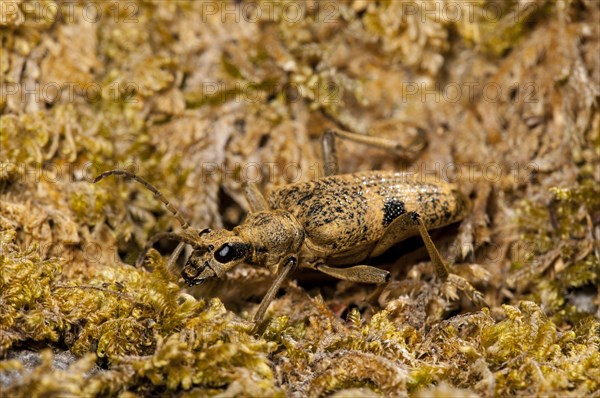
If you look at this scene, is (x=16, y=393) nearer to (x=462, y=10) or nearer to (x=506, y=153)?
(x=506, y=153)

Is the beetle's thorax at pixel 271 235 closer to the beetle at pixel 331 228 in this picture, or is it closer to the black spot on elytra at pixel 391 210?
the beetle at pixel 331 228

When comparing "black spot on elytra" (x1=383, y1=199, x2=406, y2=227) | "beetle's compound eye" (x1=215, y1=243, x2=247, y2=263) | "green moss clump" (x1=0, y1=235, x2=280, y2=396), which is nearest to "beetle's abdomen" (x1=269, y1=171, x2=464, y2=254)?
"black spot on elytra" (x1=383, y1=199, x2=406, y2=227)

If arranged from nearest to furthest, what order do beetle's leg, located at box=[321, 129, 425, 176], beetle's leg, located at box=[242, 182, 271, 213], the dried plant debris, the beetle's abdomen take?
1. the dried plant debris
2. the beetle's abdomen
3. beetle's leg, located at box=[242, 182, 271, 213]
4. beetle's leg, located at box=[321, 129, 425, 176]

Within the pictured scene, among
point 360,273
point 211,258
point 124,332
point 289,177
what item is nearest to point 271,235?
point 211,258

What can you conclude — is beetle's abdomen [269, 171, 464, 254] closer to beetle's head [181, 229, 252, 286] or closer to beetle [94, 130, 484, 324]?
beetle [94, 130, 484, 324]

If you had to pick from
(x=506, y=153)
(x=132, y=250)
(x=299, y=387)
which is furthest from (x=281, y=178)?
(x=299, y=387)

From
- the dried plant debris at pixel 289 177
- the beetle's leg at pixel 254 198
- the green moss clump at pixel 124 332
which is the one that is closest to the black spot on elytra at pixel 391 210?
the dried plant debris at pixel 289 177

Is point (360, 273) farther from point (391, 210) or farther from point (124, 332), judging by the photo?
point (124, 332)

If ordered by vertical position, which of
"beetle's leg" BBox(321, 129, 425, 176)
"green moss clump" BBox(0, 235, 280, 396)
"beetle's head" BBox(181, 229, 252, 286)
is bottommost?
"green moss clump" BBox(0, 235, 280, 396)
